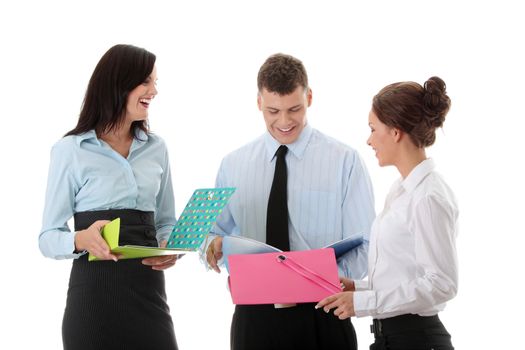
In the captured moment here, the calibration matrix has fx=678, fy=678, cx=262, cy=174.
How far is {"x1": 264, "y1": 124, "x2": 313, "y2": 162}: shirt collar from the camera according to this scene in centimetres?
266

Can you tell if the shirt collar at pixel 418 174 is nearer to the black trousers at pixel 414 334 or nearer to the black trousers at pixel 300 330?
the black trousers at pixel 414 334

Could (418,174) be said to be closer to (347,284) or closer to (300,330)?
(347,284)

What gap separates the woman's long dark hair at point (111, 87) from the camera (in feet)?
7.90

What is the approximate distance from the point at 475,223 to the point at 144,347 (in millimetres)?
2345

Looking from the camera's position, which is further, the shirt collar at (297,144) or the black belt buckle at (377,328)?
the shirt collar at (297,144)

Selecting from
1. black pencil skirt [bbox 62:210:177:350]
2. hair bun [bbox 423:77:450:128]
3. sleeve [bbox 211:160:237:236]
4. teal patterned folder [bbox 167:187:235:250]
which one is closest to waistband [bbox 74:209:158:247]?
black pencil skirt [bbox 62:210:177:350]

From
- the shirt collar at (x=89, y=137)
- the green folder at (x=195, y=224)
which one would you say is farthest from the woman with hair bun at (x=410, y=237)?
the shirt collar at (x=89, y=137)

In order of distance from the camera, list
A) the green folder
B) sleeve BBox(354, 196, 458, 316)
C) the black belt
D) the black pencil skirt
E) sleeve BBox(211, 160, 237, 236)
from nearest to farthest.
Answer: sleeve BBox(354, 196, 458, 316), the black belt, the green folder, the black pencil skirt, sleeve BBox(211, 160, 237, 236)

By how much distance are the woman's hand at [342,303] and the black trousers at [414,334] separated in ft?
0.42

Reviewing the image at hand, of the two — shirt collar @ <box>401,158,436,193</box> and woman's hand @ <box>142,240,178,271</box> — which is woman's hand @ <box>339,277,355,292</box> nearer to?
shirt collar @ <box>401,158,436,193</box>

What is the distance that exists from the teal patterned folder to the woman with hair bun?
45 centimetres

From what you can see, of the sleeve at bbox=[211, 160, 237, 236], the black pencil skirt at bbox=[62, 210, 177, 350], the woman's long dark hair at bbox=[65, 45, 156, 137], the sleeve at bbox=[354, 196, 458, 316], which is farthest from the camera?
the sleeve at bbox=[211, 160, 237, 236]

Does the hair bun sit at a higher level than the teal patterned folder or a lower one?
higher

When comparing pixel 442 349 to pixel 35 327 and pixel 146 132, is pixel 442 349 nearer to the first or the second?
pixel 146 132
